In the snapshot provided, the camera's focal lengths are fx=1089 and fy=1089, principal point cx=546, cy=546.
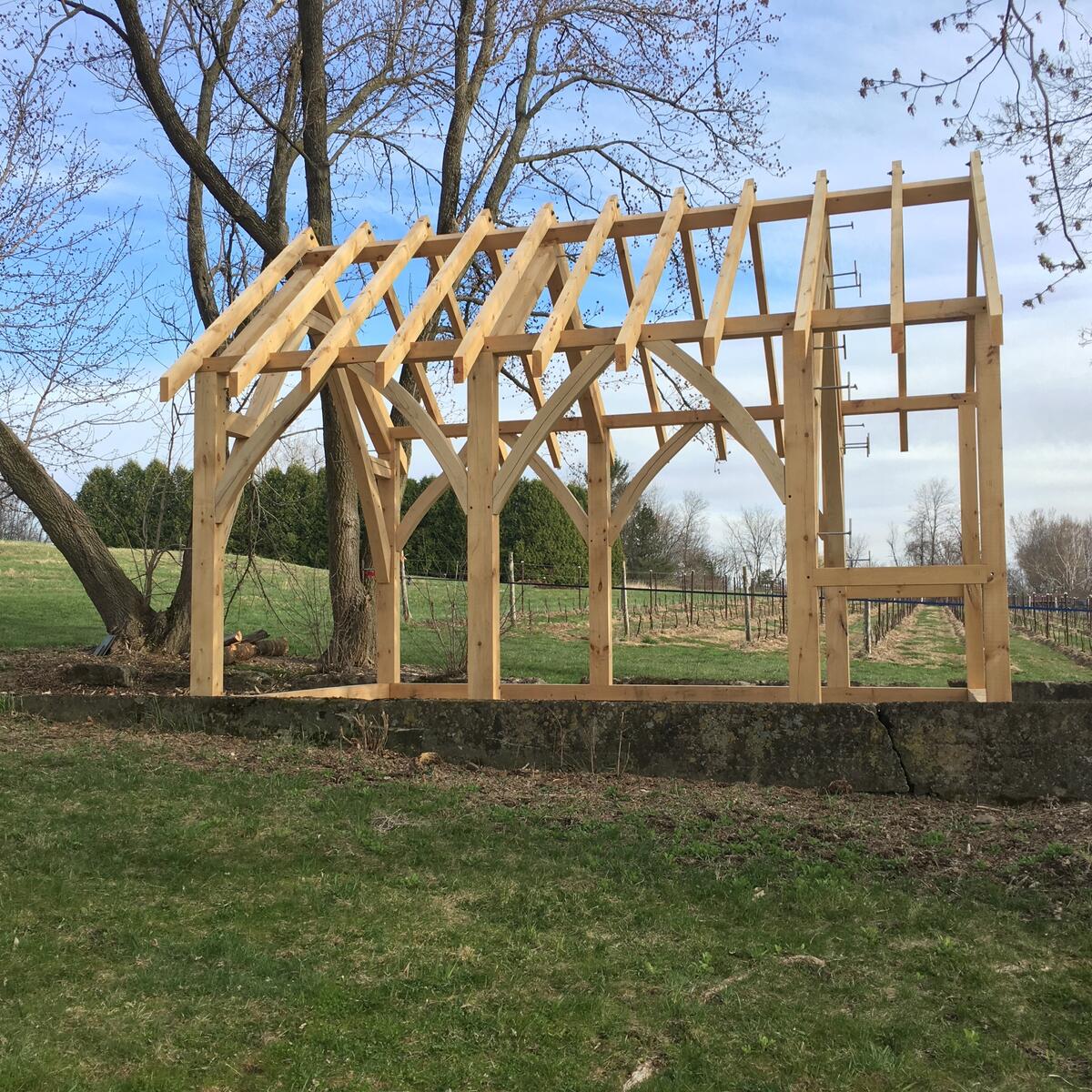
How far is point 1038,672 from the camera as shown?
16688mm

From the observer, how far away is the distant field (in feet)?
48.6

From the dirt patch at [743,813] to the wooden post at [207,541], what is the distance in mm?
739

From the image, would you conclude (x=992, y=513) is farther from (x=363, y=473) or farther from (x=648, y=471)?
(x=363, y=473)

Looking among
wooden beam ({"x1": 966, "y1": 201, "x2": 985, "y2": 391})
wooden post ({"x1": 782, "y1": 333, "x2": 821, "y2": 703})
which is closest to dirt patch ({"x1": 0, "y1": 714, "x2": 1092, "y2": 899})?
wooden post ({"x1": 782, "y1": 333, "x2": 821, "y2": 703})

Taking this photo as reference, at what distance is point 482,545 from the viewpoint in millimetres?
7207

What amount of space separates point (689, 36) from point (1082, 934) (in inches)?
485

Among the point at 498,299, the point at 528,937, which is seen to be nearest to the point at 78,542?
the point at 498,299

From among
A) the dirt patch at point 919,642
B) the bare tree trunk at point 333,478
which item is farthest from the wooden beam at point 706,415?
the dirt patch at point 919,642

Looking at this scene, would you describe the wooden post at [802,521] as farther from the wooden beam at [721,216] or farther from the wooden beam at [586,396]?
the wooden beam at [586,396]

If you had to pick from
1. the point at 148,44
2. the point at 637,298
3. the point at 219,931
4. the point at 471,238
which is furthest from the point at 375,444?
the point at 219,931

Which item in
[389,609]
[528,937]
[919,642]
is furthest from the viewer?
[919,642]

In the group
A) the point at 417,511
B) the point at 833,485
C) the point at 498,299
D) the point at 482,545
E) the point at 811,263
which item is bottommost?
the point at 482,545

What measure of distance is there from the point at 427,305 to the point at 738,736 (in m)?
3.39

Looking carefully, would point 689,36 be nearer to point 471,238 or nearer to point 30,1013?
point 471,238
